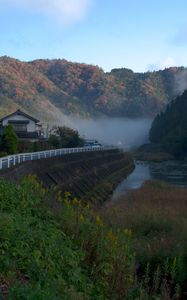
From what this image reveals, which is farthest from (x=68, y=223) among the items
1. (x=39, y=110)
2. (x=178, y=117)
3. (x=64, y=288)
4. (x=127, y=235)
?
(x=39, y=110)

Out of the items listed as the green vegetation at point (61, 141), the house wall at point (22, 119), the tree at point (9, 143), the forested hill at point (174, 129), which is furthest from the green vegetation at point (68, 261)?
the forested hill at point (174, 129)

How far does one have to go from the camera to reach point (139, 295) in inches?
288

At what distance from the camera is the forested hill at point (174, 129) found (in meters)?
102

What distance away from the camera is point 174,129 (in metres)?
121

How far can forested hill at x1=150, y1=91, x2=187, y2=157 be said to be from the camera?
102 meters

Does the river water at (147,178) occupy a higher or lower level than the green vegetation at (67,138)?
lower

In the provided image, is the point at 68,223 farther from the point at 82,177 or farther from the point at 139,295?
the point at 82,177

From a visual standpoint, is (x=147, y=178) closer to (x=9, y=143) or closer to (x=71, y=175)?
(x=71, y=175)

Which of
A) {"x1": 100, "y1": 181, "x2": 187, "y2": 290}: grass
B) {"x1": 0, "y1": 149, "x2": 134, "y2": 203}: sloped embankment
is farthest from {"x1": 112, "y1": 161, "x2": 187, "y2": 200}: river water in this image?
{"x1": 100, "y1": 181, "x2": 187, "y2": 290}: grass

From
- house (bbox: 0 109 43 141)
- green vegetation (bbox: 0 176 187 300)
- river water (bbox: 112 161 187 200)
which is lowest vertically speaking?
river water (bbox: 112 161 187 200)

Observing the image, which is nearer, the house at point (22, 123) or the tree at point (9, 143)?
the tree at point (9, 143)

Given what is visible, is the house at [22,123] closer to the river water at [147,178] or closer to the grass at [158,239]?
the river water at [147,178]

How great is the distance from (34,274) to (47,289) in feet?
3.60

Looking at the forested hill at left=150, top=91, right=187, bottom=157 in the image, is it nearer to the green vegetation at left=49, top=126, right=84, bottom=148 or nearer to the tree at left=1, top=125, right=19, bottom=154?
the green vegetation at left=49, top=126, right=84, bottom=148
